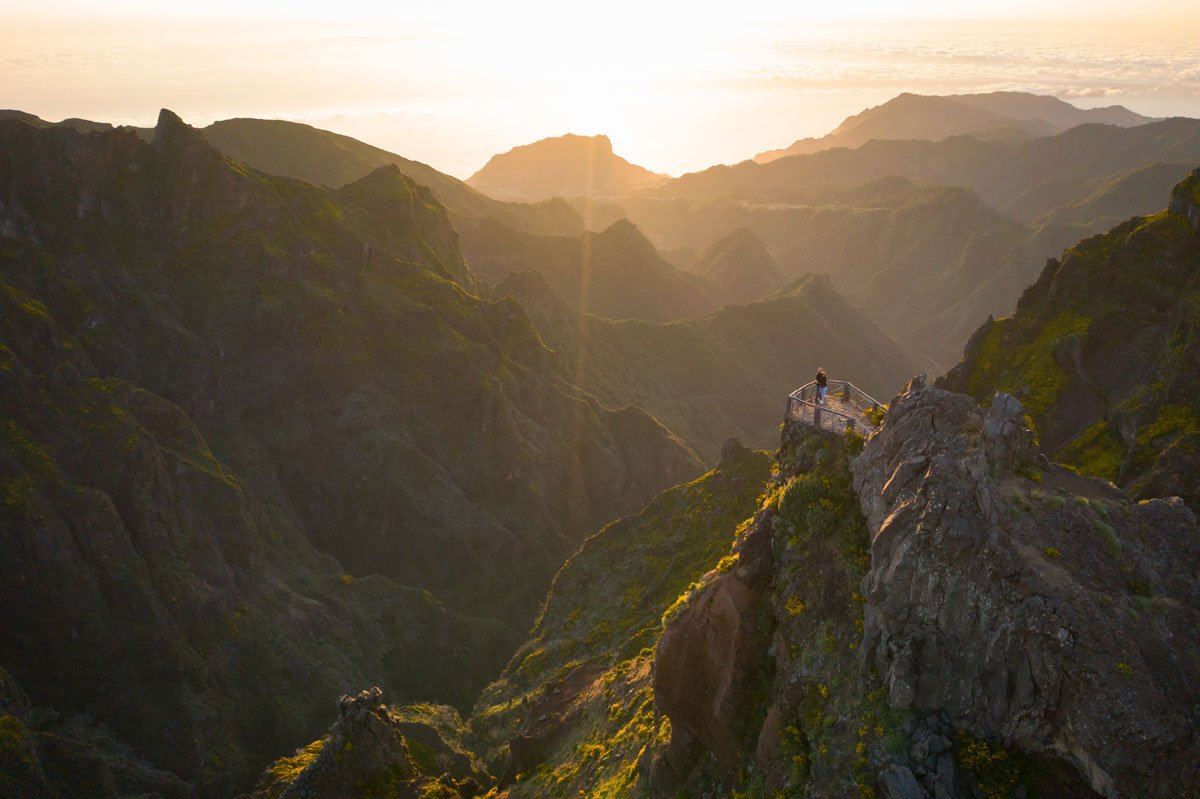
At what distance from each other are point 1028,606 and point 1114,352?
31754 millimetres

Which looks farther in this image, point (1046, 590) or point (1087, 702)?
point (1046, 590)

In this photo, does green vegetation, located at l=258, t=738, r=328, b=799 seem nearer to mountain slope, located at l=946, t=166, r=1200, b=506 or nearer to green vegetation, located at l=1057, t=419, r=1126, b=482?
green vegetation, located at l=1057, t=419, r=1126, b=482

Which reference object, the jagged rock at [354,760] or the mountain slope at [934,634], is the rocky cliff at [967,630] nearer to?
the mountain slope at [934,634]

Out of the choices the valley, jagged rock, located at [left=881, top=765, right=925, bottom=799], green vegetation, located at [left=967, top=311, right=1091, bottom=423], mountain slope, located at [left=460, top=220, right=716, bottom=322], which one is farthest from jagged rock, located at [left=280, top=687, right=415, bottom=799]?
mountain slope, located at [left=460, top=220, right=716, bottom=322]

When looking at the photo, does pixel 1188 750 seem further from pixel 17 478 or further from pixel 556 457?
pixel 556 457

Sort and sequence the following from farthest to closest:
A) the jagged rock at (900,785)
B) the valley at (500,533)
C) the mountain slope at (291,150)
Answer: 1. the mountain slope at (291,150)
2. the valley at (500,533)
3. the jagged rock at (900,785)

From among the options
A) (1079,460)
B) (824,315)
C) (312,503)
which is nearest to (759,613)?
(1079,460)

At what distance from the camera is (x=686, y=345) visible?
157375 mm

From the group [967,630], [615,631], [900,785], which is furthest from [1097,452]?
[615,631]

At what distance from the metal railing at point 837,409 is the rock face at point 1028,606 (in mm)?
4284

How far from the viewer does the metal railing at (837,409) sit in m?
28.0

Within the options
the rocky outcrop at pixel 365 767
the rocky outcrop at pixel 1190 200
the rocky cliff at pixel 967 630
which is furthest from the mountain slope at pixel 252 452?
the rocky outcrop at pixel 1190 200

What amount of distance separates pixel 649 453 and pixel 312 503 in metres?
43.2

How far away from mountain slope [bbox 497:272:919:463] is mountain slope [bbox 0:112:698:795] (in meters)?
23.9
